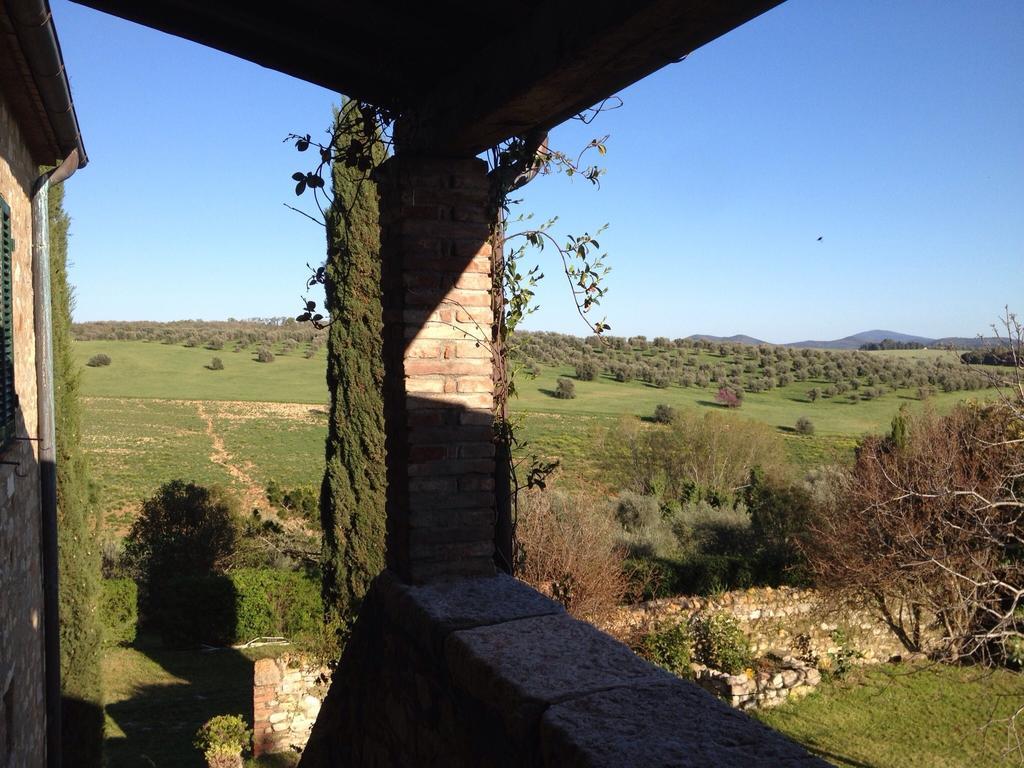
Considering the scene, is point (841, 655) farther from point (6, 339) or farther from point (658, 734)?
point (658, 734)

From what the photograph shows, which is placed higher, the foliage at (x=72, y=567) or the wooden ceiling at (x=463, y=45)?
the wooden ceiling at (x=463, y=45)

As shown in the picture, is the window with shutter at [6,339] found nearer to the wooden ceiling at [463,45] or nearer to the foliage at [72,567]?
the wooden ceiling at [463,45]

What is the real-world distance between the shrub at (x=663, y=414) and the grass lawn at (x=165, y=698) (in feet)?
60.2

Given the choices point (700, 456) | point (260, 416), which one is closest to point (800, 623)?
point (700, 456)

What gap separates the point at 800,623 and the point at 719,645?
8.49ft

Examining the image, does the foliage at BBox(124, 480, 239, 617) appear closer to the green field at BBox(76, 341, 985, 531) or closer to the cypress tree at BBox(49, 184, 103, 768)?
the green field at BBox(76, 341, 985, 531)

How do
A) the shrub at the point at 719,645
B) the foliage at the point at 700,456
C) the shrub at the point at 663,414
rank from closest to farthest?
1. the shrub at the point at 719,645
2. the foliage at the point at 700,456
3. the shrub at the point at 663,414

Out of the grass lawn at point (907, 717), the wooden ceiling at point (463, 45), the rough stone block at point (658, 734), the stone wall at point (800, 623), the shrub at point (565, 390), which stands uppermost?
the wooden ceiling at point (463, 45)

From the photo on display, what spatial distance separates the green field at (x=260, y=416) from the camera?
73.0 feet

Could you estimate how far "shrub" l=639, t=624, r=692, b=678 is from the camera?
469 inches

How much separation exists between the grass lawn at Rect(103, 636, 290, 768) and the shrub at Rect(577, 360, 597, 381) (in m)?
24.4

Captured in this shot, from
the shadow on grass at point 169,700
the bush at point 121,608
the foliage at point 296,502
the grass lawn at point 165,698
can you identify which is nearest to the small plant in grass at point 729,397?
the foliage at point 296,502

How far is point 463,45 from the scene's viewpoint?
2.48m

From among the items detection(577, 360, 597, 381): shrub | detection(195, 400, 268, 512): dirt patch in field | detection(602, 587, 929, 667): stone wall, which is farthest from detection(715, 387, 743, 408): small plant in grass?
detection(195, 400, 268, 512): dirt patch in field
